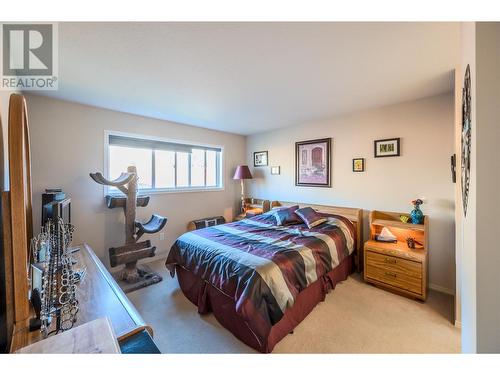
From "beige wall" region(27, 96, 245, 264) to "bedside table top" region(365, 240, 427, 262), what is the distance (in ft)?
10.3

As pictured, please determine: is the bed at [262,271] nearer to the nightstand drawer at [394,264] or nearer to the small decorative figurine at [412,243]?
the nightstand drawer at [394,264]

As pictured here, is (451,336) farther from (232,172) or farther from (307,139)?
(232,172)

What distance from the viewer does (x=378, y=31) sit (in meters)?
1.37

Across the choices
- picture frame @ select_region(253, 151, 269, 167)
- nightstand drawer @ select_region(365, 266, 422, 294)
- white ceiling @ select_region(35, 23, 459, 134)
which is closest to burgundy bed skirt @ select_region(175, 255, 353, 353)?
nightstand drawer @ select_region(365, 266, 422, 294)

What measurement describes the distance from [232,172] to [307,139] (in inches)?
71.6

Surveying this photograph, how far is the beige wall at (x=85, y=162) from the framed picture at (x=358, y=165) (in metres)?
3.04

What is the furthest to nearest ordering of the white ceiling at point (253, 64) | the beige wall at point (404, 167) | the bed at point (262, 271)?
the beige wall at point (404, 167), the bed at point (262, 271), the white ceiling at point (253, 64)

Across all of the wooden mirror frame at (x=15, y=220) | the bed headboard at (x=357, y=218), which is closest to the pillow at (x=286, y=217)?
the bed headboard at (x=357, y=218)

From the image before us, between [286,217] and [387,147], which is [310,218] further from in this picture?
[387,147]

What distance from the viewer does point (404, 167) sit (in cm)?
272

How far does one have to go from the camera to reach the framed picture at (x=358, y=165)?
3.08 metres

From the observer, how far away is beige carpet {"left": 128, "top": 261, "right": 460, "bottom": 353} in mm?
1647

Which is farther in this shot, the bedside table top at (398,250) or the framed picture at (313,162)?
the framed picture at (313,162)
